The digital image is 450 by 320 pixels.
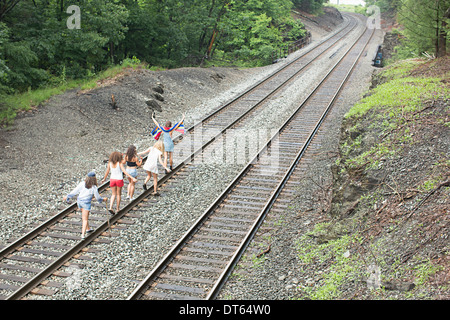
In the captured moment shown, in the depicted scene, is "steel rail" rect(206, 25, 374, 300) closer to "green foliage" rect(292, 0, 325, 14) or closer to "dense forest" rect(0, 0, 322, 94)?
"dense forest" rect(0, 0, 322, 94)

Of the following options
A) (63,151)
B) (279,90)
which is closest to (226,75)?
(279,90)

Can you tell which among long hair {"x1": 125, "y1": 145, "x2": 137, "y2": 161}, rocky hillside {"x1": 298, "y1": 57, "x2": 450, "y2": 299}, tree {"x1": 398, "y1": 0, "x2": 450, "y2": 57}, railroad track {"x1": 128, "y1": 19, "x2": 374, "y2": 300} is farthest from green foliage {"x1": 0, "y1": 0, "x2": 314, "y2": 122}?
tree {"x1": 398, "y1": 0, "x2": 450, "y2": 57}

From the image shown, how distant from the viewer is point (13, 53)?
1544 cm

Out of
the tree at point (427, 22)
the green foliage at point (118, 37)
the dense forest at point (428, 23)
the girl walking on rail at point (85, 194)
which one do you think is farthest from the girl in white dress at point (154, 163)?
the tree at point (427, 22)

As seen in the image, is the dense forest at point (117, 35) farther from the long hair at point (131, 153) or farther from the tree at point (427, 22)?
the tree at point (427, 22)

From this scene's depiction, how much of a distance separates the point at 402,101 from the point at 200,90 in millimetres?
11357

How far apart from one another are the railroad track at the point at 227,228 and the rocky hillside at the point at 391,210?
1.49 m

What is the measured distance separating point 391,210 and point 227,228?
349 centimetres

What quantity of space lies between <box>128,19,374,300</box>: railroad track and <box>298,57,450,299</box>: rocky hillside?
1494mm

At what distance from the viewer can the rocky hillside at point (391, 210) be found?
620 cm

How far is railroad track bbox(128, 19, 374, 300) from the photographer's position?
736 centimetres

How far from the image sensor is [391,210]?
781cm

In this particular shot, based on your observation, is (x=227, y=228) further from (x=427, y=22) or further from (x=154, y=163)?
(x=427, y=22)
